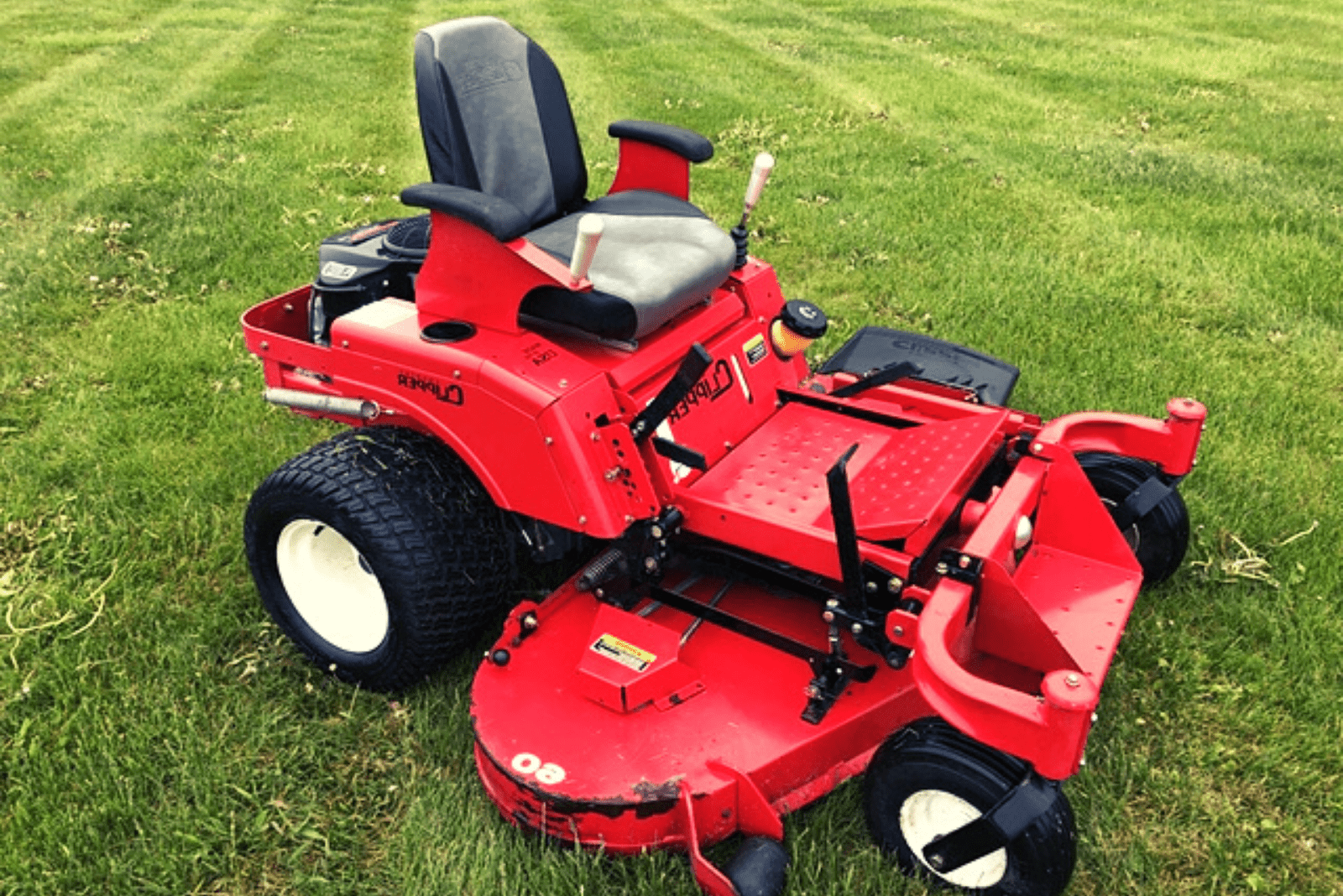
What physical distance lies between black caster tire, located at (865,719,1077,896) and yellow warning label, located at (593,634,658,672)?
23.8 inches

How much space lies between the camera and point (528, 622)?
9.52 ft

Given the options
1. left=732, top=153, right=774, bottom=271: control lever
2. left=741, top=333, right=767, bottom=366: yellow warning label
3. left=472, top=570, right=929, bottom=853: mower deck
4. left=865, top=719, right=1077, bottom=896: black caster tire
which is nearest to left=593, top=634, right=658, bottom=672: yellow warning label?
left=472, top=570, right=929, bottom=853: mower deck

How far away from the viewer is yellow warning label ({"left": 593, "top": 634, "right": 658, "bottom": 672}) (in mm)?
2697

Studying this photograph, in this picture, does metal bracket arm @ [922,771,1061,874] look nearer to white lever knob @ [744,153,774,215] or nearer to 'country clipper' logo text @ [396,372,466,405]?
'country clipper' logo text @ [396,372,466,405]

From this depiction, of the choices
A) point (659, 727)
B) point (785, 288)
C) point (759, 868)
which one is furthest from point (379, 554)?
point (785, 288)

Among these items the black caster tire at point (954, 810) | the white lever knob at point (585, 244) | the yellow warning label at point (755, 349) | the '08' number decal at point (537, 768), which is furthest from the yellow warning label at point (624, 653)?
the yellow warning label at point (755, 349)

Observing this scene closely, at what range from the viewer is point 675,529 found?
9.43ft

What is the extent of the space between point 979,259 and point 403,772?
4098 millimetres

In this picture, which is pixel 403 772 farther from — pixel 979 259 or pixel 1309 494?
pixel 979 259

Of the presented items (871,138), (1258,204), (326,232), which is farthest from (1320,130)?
(326,232)

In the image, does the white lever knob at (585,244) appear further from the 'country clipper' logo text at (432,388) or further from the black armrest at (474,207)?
the 'country clipper' logo text at (432,388)

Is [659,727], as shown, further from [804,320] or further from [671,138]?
[671,138]

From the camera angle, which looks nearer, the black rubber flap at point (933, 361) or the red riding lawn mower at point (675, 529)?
the red riding lawn mower at point (675, 529)

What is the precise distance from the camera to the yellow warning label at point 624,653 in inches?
106
